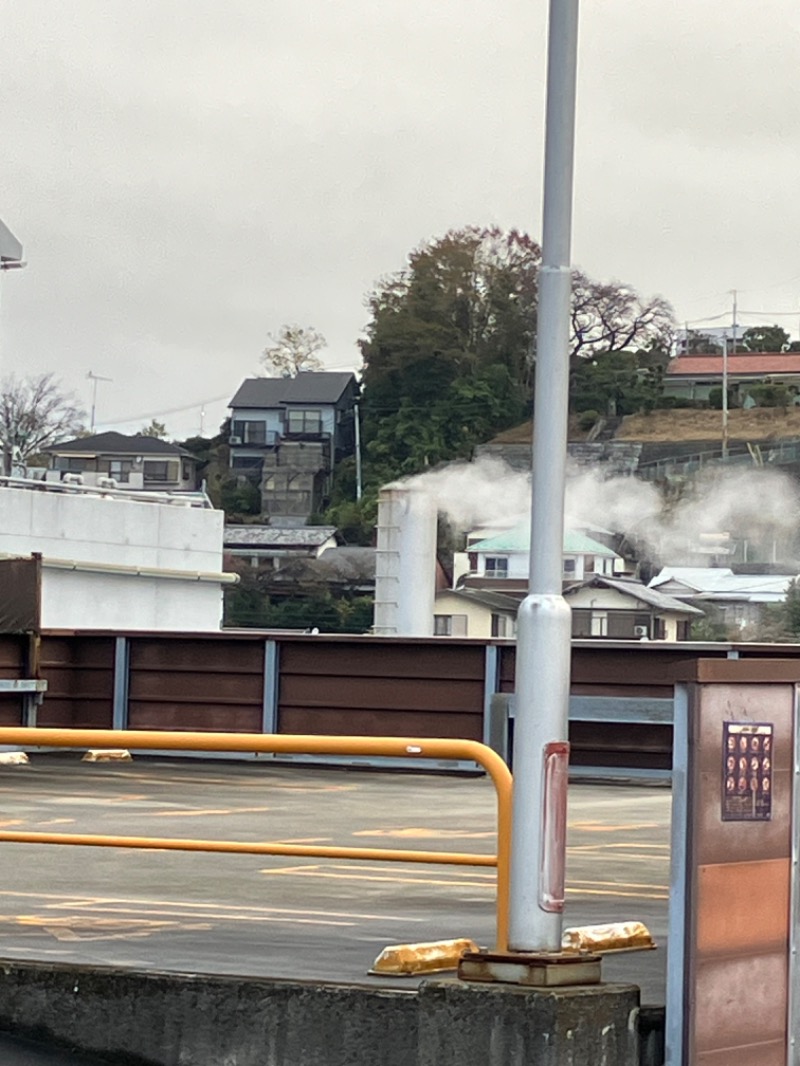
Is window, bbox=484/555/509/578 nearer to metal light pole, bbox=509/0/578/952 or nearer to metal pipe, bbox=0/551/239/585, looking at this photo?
metal pipe, bbox=0/551/239/585

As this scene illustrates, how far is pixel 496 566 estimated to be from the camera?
414ft

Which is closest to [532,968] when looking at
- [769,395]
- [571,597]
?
[571,597]

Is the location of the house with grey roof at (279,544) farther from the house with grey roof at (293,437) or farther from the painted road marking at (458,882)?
the painted road marking at (458,882)

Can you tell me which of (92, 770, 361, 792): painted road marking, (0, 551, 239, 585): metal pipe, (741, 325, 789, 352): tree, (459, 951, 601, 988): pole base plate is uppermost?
(741, 325, 789, 352): tree

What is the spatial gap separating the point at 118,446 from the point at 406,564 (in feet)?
268

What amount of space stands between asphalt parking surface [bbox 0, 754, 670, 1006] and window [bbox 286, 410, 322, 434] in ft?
397

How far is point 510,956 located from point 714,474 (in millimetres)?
133262

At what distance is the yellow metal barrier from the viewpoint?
817cm

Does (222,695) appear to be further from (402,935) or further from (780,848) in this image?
(780,848)

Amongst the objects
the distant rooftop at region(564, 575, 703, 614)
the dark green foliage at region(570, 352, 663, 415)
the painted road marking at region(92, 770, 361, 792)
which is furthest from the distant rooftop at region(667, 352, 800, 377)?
the painted road marking at region(92, 770, 361, 792)

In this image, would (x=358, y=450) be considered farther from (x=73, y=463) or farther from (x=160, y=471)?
(x=160, y=471)

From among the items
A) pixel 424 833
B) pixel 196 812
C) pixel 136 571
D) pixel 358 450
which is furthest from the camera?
pixel 358 450

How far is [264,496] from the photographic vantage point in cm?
14188

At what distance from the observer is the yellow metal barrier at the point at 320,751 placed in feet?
26.8
